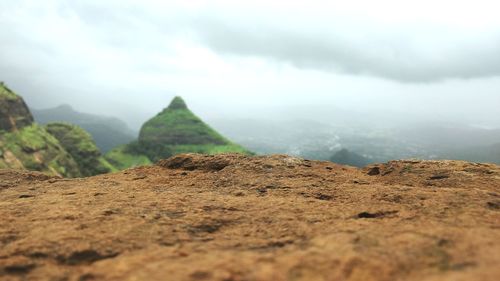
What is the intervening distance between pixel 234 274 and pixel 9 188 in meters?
14.5

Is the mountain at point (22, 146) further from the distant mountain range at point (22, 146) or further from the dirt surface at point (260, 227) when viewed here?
the dirt surface at point (260, 227)

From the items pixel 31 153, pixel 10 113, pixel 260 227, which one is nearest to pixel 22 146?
pixel 31 153

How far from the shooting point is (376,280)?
7234 millimetres

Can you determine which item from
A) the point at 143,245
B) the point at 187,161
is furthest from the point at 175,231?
the point at 187,161

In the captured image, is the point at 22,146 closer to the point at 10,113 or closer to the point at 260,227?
the point at 10,113

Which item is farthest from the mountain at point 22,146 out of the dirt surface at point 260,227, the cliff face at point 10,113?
the dirt surface at point 260,227

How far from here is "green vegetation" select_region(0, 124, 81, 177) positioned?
16512cm

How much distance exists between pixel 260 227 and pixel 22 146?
638 feet

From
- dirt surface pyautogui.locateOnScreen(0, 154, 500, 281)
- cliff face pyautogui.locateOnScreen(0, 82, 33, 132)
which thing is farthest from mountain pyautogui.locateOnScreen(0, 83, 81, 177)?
dirt surface pyautogui.locateOnScreen(0, 154, 500, 281)

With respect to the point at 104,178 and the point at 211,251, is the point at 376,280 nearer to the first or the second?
the point at 211,251

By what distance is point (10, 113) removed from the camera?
19088 cm

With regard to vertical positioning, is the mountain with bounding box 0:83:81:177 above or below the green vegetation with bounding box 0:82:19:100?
below

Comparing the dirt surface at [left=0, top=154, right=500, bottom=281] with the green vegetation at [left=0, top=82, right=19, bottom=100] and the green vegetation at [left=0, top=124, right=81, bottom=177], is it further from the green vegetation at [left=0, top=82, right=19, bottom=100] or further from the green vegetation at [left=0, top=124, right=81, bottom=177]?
the green vegetation at [left=0, top=82, right=19, bottom=100]

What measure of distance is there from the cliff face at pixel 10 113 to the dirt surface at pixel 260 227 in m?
194
